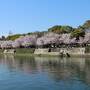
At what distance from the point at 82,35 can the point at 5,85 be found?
39.7 m

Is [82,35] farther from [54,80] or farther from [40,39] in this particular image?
[54,80]

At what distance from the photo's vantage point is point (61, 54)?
174ft

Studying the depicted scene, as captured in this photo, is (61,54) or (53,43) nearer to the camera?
(61,54)

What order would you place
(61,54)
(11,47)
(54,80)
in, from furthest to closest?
1. (11,47)
2. (61,54)
3. (54,80)

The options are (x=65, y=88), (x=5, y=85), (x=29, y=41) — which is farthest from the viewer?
(x=29, y=41)

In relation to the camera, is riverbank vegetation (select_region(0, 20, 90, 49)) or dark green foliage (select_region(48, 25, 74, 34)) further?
dark green foliage (select_region(48, 25, 74, 34))

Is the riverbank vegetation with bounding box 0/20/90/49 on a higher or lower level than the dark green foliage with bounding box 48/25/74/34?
lower

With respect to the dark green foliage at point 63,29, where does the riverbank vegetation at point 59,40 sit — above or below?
below

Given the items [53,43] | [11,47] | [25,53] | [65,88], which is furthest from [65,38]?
[65,88]

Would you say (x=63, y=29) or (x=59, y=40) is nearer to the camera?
(x=59, y=40)

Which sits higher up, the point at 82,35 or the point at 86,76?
the point at 82,35

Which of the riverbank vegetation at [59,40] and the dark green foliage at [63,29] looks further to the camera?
the dark green foliage at [63,29]

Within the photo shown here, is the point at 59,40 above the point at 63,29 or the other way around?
the other way around

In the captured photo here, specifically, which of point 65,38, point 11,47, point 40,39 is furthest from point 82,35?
point 11,47
